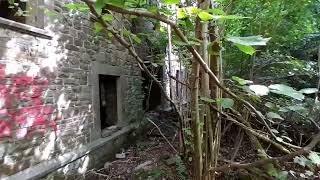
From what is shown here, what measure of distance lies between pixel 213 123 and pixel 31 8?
301cm

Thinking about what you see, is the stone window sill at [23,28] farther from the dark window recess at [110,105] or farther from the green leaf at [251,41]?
the green leaf at [251,41]

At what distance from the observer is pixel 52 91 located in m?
4.79

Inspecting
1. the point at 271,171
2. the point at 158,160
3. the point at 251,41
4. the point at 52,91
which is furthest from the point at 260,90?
the point at 158,160

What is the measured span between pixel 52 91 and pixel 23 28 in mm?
1101

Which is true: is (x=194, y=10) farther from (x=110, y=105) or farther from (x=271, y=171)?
(x=110, y=105)

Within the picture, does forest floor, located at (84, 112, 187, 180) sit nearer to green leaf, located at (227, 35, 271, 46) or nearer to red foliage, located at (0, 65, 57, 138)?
red foliage, located at (0, 65, 57, 138)

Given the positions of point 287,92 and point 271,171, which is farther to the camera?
point 271,171

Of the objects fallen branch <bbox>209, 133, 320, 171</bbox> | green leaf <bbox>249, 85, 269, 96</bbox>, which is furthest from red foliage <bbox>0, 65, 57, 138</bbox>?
green leaf <bbox>249, 85, 269, 96</bbox>

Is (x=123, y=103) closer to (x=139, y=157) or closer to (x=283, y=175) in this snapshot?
(x=139, y=157)

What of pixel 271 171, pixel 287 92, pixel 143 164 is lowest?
pixel 143 164

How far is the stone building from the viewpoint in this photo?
3.89 meters

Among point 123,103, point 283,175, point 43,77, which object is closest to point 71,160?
point 43,77

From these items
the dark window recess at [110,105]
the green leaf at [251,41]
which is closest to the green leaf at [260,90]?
the green leaf at [251,41]

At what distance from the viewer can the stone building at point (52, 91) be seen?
389 centimetres
